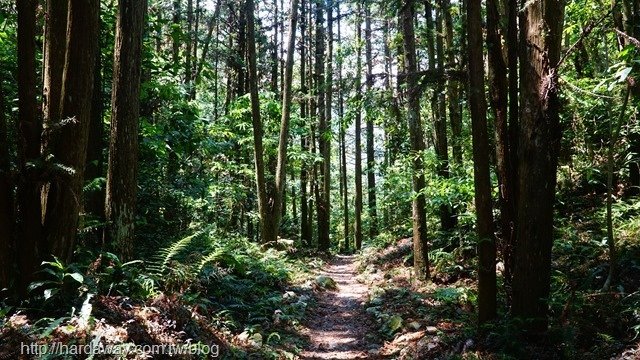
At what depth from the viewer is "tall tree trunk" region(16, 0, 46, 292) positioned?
499 centimetres

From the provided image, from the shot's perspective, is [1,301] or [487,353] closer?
[1,301]

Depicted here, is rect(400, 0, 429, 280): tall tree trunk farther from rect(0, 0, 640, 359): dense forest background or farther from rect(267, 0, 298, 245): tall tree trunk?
rect(267, 0, 298, 245): tall tree trunk

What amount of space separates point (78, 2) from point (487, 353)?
6225 millimetres

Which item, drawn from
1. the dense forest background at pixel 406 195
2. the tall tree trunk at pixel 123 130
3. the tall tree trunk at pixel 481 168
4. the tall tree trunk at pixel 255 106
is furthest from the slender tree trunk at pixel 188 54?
the tall tree trunk at pixel 481 168

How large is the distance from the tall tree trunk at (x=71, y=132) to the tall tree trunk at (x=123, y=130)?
5.56 feet

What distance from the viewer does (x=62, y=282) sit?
4.83 metres

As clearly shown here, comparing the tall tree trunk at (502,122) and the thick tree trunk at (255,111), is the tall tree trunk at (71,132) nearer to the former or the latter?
the tall tree trunk at (502,122)

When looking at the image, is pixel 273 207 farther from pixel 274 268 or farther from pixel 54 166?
pixel 54 166

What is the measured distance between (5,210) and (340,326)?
5.95 m

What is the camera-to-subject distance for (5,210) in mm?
4809

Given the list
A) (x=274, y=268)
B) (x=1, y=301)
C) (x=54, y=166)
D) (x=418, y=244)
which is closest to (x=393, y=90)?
(x=418, y=244)

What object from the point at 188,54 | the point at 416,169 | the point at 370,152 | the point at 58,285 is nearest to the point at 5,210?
the point at 58,285

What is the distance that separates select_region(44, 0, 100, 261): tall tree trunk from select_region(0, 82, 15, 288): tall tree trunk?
38 cm

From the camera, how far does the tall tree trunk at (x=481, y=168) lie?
5766mm
